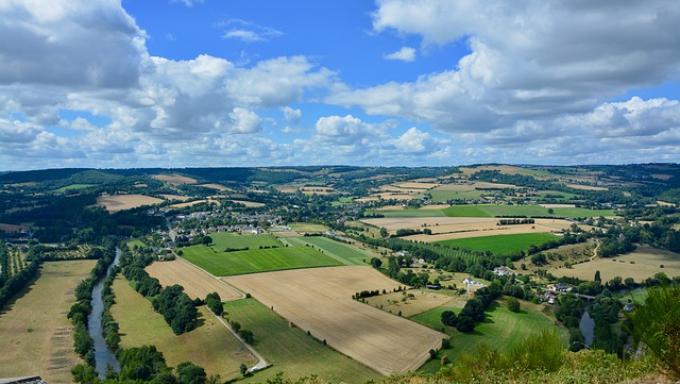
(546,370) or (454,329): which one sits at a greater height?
(546,370)

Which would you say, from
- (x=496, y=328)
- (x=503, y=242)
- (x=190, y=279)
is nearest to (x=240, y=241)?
(x=190, y=279)

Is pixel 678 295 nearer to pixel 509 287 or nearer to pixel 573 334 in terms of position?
pixel 573 334

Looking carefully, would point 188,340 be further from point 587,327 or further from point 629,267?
point 629,267

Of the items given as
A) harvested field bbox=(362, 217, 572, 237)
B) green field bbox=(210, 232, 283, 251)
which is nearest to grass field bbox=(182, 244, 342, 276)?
green field bbox=(210, 232, 283, 251)

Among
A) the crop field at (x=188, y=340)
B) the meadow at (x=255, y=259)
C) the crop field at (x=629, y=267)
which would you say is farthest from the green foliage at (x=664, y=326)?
the meadow at (x=255, y=259)

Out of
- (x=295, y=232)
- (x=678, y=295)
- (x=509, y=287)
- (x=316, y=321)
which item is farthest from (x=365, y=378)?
(x=295, y=232)

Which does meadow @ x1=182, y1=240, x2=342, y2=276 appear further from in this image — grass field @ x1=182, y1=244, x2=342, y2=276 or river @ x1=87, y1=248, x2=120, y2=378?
river @ x1=87, y1=248, x2=120, y2=378
